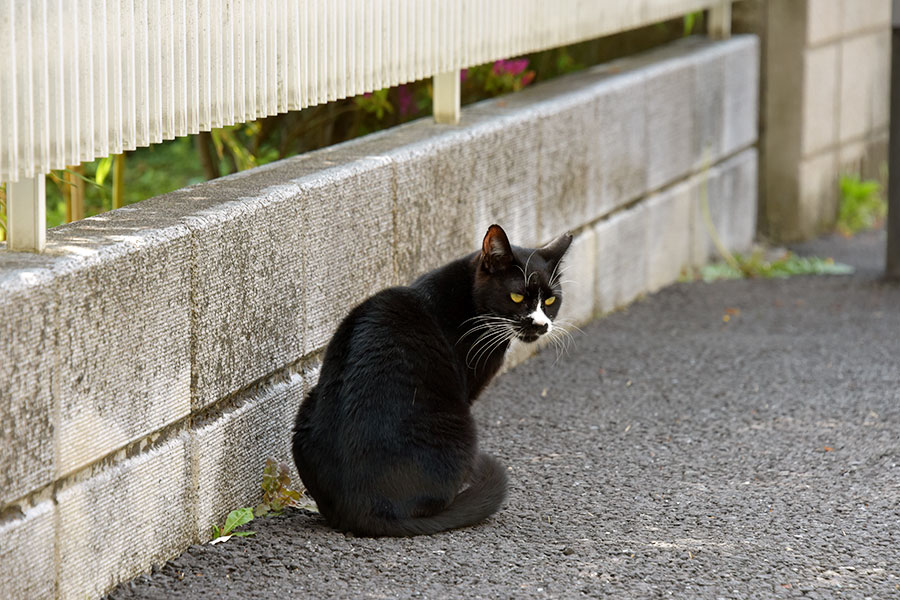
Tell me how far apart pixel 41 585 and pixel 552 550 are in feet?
4.73

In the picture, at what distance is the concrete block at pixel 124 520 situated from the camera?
122 inches

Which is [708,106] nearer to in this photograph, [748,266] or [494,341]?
[748,266]

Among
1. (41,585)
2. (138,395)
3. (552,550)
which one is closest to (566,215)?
(552,550)

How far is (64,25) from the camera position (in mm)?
3121

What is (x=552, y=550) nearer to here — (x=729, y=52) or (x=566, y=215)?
(x=566, y=215)

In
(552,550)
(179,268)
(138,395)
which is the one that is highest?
(179,268)

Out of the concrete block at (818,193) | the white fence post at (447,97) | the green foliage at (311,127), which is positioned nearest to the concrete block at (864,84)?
the concrete block at (818,193)

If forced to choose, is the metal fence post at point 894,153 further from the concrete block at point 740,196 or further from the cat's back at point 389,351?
the cat's back at point 389,351

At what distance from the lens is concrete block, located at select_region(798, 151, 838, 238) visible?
861cm

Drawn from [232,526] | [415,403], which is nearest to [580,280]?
[415,403]

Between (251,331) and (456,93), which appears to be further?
(456,93)

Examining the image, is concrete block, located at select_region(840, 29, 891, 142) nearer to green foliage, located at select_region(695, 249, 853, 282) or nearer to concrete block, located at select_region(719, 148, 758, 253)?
concrete block, located at select_region(719, 148, 758, 253)

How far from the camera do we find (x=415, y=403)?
359 centimetres

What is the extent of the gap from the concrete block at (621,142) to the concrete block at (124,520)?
3372mm
